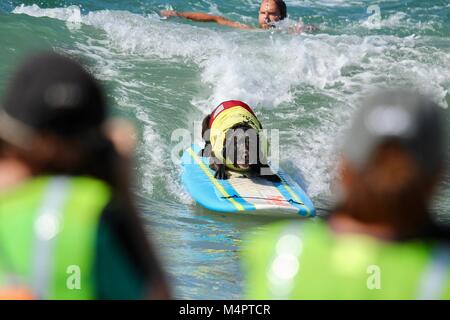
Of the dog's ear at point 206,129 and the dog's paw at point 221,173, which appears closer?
the dog's paw at point 221,173

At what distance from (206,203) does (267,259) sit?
5.90 meters

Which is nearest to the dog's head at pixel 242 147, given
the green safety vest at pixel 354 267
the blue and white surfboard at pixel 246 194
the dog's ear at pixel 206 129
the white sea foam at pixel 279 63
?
the blue and white surfboard at pixel 246 194

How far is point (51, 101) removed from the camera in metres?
1.99

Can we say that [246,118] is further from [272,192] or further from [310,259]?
[310,259]

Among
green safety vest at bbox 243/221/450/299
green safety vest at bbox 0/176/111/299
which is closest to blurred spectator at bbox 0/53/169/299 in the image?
green safety vest at bbox 0/176/111/299

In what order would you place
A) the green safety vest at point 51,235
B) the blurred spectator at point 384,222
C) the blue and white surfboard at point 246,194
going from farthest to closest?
the blue and white surfboard at point 246,194 → the green safety vest at point 51,235 → the blurred spectator at point 384,222

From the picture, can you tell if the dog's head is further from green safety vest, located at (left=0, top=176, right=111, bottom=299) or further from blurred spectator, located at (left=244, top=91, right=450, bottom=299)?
blurred spectator, located at (left=244, top=91, right=450, bottom=299)

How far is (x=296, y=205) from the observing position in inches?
306

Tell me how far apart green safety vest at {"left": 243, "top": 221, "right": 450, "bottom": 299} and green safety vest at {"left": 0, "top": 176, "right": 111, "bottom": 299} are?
37cm

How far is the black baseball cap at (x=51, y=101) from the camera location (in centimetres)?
199

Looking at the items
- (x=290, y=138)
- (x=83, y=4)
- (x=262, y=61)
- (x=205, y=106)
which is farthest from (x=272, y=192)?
(x=83, y=4)

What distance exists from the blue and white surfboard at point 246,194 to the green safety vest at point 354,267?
564cm

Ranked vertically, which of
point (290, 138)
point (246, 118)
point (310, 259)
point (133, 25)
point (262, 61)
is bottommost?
point (310, 259)

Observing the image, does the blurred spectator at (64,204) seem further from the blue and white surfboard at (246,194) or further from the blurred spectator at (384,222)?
the blue and white surfboard at (246,194)
